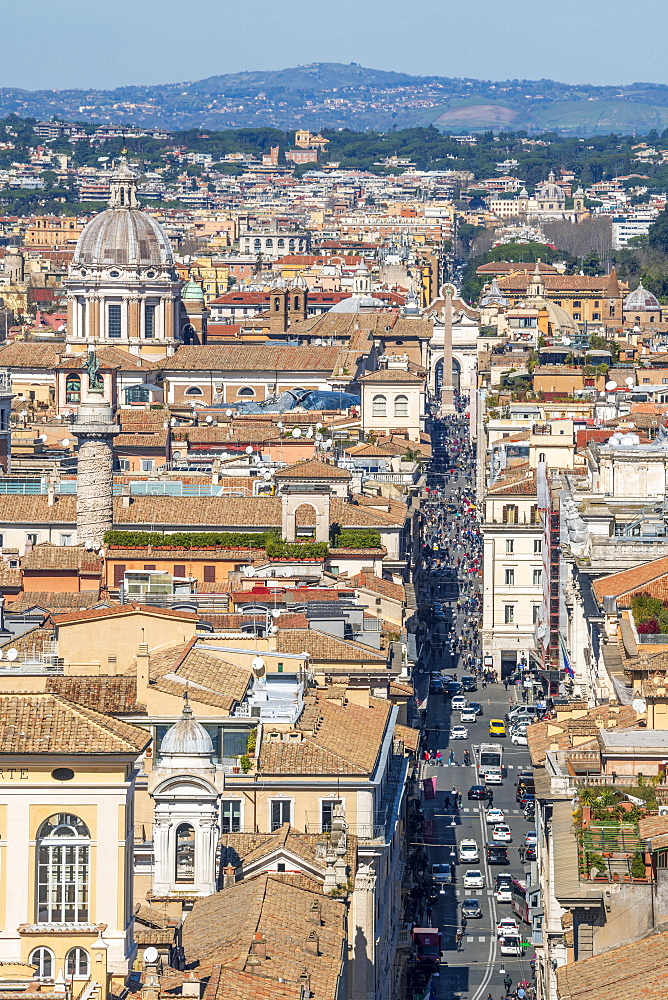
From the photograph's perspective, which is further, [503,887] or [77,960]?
[503,887]

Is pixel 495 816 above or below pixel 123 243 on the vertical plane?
below

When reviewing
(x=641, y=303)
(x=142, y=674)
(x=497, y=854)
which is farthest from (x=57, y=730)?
(x=641, y=303)

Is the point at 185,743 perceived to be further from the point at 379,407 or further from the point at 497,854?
the point at 379,407

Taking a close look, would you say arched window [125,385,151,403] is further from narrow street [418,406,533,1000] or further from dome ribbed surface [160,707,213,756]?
dome ribbed surface [160,707,213,756]

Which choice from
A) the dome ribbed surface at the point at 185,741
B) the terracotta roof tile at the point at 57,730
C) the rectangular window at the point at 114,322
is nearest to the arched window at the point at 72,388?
the rectangular window at the point at 114,322

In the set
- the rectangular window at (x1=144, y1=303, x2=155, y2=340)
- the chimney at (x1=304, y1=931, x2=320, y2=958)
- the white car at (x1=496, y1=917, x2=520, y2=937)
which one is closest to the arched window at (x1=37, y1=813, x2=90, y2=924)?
the chimney at (x1=304, y1=931, x2=320, y2=958)

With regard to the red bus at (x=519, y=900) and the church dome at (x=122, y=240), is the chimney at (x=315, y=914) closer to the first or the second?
the red bus at (x=519, y=900)
